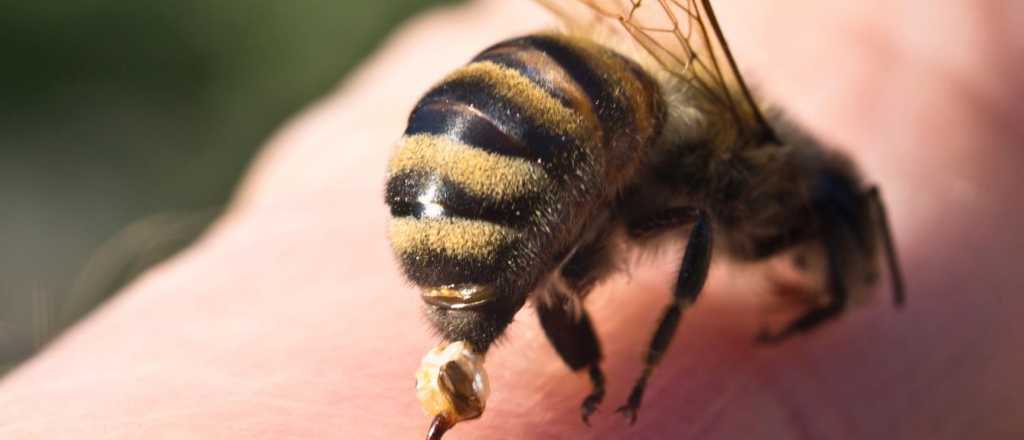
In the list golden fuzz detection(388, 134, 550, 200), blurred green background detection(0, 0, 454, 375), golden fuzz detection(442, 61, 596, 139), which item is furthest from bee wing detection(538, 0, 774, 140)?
blurred green background detection(0, 0, 454, 375)

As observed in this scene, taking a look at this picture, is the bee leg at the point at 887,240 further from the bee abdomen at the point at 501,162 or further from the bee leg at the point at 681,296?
the bee abdomen at the point at 501,162

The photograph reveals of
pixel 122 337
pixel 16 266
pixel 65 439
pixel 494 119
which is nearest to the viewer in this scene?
pixel 494 119

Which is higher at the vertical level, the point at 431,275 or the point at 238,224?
the point at 431,275

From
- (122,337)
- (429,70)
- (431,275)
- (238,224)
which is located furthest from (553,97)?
(429,70)

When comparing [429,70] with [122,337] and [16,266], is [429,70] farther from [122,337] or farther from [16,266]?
[16,266]

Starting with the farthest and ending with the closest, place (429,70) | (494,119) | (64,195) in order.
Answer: (64,195) < (429,70) < (494,119)
